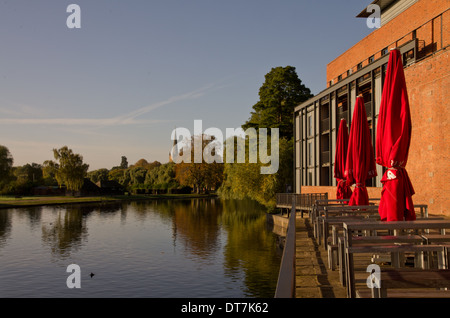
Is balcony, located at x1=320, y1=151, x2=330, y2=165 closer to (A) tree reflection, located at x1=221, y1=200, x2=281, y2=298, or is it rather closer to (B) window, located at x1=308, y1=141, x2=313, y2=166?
(B) window, located at x1=308, y1=141, x2=313, y2=166

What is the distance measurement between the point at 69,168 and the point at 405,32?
75.9 m

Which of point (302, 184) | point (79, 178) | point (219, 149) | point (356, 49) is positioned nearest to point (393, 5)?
point (356, 49)

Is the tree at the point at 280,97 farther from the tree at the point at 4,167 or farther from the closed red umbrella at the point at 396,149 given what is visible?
the closed red umbrella at the point at 396,149

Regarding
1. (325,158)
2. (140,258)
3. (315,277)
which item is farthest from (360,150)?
(325,158)

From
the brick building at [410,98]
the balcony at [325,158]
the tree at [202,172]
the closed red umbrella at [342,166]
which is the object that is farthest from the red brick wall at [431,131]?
the tree at [202,172]

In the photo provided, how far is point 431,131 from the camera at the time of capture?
20141 millimetres

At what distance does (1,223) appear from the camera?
145ft

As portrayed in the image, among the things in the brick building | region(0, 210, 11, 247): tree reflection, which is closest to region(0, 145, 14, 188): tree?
region(0, 210, 11, 247): tree reflection

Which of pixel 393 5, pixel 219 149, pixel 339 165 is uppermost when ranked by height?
pixel 393 5

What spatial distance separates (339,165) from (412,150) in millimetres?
7223

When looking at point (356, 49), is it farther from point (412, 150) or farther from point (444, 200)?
point (444, 200)

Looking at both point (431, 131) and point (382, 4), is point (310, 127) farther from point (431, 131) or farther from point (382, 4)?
point (431, 131)

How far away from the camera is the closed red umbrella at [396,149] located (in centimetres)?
768

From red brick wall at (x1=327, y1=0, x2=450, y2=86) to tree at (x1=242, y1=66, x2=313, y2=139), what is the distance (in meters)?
19.1
